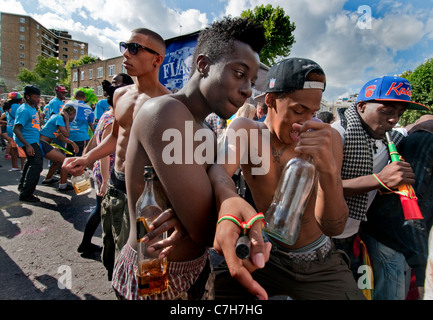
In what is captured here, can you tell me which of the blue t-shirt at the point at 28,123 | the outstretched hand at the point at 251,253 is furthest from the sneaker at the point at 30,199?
the outstretched hand at the point at 251,253

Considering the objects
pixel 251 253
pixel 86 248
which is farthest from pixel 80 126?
pixel 251 253

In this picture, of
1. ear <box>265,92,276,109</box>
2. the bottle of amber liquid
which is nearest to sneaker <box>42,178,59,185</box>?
the bottle of amber liquid

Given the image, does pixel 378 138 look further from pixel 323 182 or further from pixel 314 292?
pixel 314 292

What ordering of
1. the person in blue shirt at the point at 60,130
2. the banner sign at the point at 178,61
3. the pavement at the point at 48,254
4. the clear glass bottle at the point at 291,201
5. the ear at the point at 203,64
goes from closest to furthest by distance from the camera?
the ear at the point at 203,64, the clear glass bottle at the point at 291,201, the pavement at the point at 48,254, the banner sign at the point at 178,61, the person in blue shirt at the point at 60,130

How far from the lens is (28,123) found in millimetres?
5668

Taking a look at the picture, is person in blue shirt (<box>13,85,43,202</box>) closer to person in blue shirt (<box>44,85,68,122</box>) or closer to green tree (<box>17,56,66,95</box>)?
person in blue shirt (<box>44,85,68,122</box>)

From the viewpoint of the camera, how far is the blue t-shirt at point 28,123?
18.2ft

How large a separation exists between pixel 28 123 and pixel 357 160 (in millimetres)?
6706

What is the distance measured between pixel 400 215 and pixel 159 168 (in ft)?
7.24

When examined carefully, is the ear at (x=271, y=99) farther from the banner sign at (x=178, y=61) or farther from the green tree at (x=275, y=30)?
the green tree at (x=275, y=30)

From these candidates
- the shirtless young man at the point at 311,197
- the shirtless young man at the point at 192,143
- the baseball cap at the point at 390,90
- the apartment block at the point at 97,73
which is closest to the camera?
the shirtless young man at the point at 192,143

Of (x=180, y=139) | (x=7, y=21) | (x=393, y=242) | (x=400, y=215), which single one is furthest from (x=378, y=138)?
Answer: (x=7, y=21)

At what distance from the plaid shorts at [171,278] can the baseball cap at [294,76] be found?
1.28 metres

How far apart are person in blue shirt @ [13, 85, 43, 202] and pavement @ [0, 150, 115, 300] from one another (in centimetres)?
33
